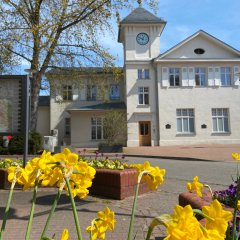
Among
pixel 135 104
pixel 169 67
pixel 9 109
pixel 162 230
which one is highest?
pixel 169 67

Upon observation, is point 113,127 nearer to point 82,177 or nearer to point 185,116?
point 185,116

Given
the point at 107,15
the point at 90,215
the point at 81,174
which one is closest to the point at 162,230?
the point at 90,215

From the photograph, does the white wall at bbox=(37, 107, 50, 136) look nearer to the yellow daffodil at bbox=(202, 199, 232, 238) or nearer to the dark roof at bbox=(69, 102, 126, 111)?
the dark roof at bbox=(69, 102, 126, 111)

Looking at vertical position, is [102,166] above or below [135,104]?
below

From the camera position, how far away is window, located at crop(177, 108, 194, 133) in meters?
35.3

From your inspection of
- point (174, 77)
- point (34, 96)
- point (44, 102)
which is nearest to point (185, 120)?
point (174, 77)

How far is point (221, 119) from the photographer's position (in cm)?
3584

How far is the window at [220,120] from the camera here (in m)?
35.7

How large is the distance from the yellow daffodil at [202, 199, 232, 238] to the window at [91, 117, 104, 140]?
36.6 metres

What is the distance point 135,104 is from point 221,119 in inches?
341

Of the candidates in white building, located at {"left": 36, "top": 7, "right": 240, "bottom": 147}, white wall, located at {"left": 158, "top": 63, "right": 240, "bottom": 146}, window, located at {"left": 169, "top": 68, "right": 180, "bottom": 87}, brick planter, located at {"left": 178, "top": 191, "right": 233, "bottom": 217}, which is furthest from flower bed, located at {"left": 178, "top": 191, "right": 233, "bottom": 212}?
window, located at {"left": 169, "top": 68, "right": 180, "bottom": 87}

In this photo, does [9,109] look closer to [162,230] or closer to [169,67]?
[162,230]

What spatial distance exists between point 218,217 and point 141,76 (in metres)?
35.3

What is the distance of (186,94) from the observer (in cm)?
3556
